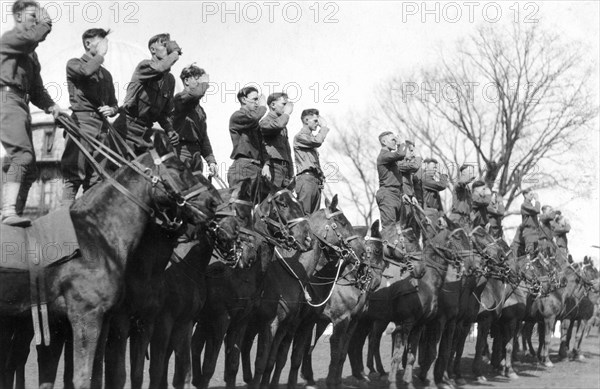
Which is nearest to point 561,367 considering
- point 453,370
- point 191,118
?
point 453,370

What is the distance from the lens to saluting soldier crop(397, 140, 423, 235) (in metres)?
17.7

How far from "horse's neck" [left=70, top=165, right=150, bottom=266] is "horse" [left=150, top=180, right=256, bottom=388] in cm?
125

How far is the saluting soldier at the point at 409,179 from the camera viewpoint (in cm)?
1770

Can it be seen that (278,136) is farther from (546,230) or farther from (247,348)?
(546,230)

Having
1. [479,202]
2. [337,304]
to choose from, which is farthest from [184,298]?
[479,202]

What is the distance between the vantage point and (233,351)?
12641mm

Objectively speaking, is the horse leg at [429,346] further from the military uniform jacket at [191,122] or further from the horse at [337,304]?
the military uniform jacket at [191,122]

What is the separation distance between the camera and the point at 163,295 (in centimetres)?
1059

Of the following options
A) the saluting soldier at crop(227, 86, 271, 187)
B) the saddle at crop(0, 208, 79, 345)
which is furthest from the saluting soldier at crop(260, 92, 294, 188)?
the saddle at crop(0, 208, 79, 345)

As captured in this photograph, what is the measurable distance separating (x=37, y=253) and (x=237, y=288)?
3.88m

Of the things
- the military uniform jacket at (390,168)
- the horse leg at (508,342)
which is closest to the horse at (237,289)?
the military uniform jacket at (390,168)

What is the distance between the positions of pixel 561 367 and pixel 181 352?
1448 cm

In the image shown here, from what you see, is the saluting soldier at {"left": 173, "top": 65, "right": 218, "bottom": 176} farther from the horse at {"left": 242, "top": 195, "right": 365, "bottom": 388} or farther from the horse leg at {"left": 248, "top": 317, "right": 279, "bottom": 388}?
the horse leg at {"left": 248, "top": 317, "right": 279, "bottom": 388}

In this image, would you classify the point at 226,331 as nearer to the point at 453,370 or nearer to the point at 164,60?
the point at 164,60
